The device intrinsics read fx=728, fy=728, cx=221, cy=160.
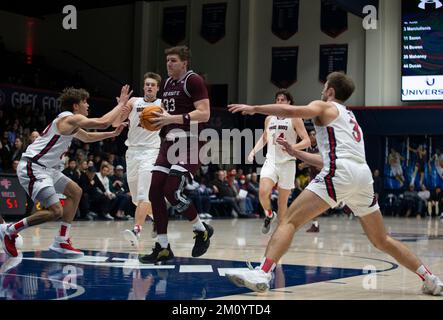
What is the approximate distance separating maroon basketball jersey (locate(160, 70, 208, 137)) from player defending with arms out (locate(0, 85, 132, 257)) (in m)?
0.49

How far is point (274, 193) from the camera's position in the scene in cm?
2395

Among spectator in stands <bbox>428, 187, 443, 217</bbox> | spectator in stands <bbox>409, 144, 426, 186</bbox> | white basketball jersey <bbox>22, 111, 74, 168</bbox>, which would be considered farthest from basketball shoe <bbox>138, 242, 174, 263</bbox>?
spectator in stands <bbox>409, 144, 426, 186</bbox>

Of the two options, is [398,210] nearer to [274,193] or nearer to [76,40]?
[274,193]

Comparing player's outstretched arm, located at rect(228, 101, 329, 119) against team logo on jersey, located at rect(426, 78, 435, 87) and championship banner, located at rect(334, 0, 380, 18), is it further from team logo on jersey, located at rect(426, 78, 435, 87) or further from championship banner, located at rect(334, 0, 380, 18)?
team logo on jersey, located at rect(426, 78, 435, 87)

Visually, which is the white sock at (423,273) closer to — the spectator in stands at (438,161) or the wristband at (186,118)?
the wristband at (186,118)

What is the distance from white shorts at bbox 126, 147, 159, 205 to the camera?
10305 millimetres

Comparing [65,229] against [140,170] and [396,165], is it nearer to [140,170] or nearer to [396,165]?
[140,170]

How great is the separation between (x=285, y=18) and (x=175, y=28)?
476 cm

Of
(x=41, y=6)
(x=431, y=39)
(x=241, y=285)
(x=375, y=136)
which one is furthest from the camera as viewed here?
(x=41, y=6)

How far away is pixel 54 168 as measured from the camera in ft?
27.2

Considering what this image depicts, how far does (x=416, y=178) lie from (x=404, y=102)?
298cm

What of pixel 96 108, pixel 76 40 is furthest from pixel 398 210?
pixel 76 40

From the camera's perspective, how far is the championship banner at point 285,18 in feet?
96.2

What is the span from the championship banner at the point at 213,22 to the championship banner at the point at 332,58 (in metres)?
4.31
